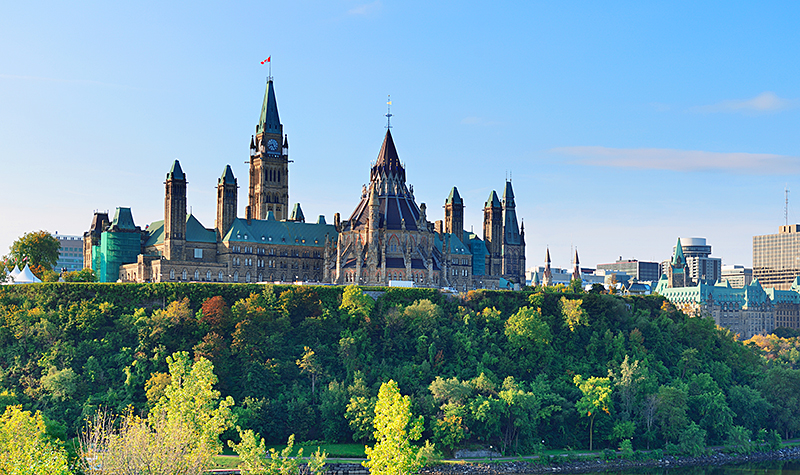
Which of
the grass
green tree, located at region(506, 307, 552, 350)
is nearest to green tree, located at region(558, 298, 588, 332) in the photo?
green tree, located at region(506, 307, 552, 350)

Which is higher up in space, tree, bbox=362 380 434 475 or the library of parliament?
the library of parliament

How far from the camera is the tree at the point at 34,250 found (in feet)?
544

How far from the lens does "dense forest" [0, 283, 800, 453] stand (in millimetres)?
118625

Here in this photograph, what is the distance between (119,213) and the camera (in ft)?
562

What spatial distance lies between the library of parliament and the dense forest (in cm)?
1821

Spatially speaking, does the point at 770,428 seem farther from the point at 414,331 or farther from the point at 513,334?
the point at 414,331

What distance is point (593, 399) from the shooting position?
125 m

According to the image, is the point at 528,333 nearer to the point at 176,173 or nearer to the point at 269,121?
the point at 176,173

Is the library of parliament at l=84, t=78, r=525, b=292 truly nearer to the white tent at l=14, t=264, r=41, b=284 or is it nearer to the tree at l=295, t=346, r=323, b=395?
the white tent at l=14, t=264, r=41, b=284

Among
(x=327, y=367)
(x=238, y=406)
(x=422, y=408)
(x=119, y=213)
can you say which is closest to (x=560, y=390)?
(x=422, y=408)

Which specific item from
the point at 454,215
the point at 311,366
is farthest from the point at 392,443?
the point at 454,215

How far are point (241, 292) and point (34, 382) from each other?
Result: 31736mm

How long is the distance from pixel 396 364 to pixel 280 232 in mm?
51767

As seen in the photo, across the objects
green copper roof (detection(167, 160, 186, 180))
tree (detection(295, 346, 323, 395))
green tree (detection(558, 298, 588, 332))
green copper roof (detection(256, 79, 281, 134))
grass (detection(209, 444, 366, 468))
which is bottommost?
Result: grass (detection(209, 444, 366, 468))
